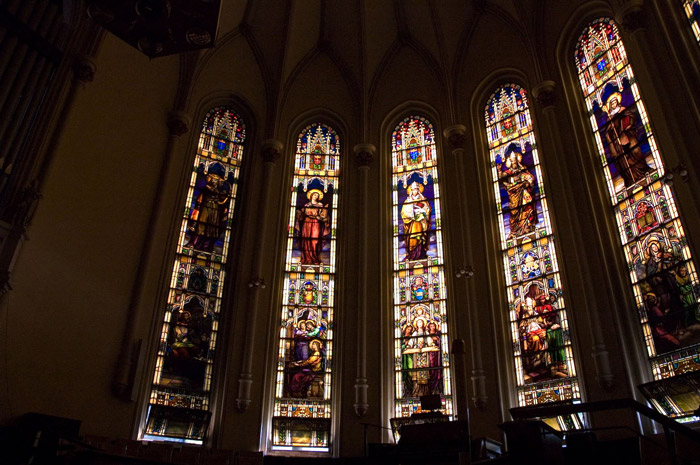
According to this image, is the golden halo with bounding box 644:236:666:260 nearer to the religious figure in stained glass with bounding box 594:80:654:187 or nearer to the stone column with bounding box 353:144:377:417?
the religious figure in stained glass with bounding box 594:80:654:187

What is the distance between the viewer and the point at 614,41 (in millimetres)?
13461

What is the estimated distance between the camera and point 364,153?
15812 millimetres

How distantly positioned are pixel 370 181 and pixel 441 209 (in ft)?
6.45

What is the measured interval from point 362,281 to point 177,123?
5.81 m

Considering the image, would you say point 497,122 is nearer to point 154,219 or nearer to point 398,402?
point 398,402

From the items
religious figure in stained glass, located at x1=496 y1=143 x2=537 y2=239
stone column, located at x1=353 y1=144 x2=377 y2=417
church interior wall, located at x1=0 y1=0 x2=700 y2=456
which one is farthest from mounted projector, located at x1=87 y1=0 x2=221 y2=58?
religious figure in stained glass, located at x1=496 y1=143 x2=537 y2=239

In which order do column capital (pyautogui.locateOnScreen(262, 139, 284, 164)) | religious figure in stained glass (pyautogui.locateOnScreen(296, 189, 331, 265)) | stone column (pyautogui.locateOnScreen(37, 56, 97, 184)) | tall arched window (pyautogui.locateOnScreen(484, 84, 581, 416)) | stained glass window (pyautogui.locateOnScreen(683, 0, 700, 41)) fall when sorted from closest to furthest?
stained glass window (pyautogui.locateOnScreen(683, 0, 700, 41)) → stone column (pyautogui.locateOnScreen(37, 56, 97, 184)) → tall arched window (pyautogui.locateOnScreen(484, 84, 581, 416)) → religious figure in stained glass (pyautogui.locateOnScreen(296, 189, 331, 265)) → column capital (pyautogui.locateOnScreen(262, 139, 284, 164))

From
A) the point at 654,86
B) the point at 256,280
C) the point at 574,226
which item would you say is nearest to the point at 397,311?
the point at 256,280

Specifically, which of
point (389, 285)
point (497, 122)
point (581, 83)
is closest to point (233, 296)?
point (389, 285)

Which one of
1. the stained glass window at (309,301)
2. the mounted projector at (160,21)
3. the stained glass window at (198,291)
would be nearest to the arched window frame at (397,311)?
the stained glass window at (309,301)

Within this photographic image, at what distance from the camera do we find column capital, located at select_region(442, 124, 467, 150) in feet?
50.0

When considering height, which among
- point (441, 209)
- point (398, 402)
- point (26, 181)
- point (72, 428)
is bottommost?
point (72, 428)

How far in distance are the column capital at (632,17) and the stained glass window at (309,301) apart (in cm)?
733

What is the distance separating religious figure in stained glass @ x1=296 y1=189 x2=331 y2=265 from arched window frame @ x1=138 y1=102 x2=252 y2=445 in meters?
1.60
